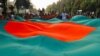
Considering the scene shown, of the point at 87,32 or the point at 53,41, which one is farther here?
the point at 87,32

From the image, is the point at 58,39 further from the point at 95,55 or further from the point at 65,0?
the point at 65,0

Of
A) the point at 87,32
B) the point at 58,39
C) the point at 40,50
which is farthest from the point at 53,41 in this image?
the point at 87,32

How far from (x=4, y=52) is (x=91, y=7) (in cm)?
5384

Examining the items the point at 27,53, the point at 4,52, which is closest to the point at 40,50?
the point at 27,53

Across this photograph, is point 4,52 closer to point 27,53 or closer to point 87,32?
point 27,53

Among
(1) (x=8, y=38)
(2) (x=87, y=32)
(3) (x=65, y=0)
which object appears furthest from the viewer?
(3) (x=65, y=0)

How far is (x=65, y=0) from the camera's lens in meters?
79.6

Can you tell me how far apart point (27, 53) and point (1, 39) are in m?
1.71

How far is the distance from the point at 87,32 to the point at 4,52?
3100mm

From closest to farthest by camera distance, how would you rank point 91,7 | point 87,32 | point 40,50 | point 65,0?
point 40,50 → point 87,32 → point 91,7 → point 65,0

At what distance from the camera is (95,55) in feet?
15.5

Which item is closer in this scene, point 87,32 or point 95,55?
point 95,55

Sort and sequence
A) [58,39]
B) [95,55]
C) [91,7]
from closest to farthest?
[95,55] < [58,39] < [91,7]

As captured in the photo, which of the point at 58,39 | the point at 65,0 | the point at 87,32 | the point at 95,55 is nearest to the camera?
the point at 95,55
